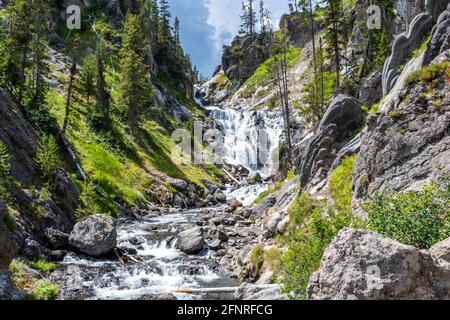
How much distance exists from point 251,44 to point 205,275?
9967 cm

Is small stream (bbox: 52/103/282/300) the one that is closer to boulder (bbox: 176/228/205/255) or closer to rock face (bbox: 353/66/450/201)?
boulder (bbox: 176/228/205/255)

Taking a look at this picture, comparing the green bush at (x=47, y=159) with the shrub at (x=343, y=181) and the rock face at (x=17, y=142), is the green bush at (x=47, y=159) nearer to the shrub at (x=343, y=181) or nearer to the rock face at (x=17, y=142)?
the rock face at (x=17, y=142)

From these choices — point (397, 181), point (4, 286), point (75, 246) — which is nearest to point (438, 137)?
point (397, 181)

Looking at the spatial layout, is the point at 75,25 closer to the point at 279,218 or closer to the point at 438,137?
the point at 279,218

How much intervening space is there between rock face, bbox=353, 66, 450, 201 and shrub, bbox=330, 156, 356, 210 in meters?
2.64

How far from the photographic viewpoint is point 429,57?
57.1ft

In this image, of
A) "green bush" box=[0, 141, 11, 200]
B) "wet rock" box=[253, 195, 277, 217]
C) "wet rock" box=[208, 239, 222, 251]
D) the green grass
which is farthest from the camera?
the green grass

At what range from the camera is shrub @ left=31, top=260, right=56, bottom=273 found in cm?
1764

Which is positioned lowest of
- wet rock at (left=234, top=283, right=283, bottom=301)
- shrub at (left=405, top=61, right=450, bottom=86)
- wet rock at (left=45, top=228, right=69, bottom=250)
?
wet rock at (left=234, top=283, right=283, bottom=301)

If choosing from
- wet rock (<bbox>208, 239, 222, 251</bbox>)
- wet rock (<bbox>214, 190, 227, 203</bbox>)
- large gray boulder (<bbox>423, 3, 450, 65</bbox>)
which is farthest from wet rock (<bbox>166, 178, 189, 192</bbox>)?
large gray boulder (<bbox>423, 3, 450, 65</bbox>)

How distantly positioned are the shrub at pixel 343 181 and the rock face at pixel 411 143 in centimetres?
264

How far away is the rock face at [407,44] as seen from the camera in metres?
24.1

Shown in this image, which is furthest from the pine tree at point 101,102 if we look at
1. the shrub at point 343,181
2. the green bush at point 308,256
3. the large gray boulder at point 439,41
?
the green bush at point 308,256

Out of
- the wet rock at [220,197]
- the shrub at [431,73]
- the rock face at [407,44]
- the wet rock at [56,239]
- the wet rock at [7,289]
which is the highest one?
the rock face at [407,44]
